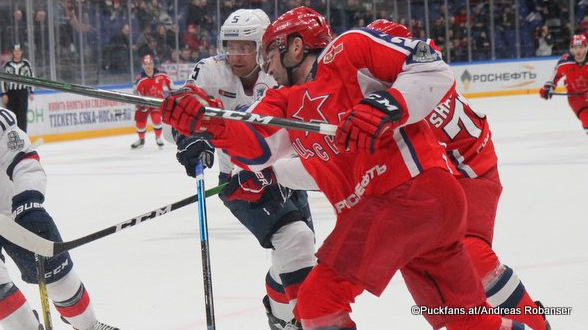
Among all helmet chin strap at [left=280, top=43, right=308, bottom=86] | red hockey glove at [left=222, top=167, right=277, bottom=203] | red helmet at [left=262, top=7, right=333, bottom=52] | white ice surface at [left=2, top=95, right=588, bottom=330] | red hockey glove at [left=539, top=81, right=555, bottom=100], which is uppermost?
red helmet at [left=262, top=7, right=333, bottom=52]

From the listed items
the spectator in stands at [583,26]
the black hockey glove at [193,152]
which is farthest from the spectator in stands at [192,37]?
the black hockey glove at [193,152]

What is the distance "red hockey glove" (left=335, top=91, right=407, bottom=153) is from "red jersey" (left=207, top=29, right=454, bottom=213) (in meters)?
0.05

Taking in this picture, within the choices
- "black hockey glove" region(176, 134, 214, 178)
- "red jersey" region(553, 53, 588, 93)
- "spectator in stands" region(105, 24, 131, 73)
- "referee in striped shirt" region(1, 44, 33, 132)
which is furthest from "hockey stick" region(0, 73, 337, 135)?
"spectator in stands" region(105, 24, 131, 73)

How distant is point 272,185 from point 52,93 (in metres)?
10.0

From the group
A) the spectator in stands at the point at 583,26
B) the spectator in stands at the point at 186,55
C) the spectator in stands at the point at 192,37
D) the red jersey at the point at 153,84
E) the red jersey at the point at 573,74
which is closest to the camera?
the red jersey at the point at 573,74

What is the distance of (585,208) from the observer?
5883 millimetres

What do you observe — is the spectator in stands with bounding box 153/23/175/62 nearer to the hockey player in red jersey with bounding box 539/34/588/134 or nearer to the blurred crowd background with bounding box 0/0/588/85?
the blurred crowd background with bounding box 0/0/588/85

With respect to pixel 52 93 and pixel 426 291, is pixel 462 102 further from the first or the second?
pixel 52 93

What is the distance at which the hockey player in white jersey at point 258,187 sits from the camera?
10.5 feet

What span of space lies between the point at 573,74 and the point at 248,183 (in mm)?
7825

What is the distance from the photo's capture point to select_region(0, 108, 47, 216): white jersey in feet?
10.6

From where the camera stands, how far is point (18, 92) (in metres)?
12.0

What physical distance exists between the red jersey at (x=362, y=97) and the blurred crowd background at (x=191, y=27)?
1081 cm

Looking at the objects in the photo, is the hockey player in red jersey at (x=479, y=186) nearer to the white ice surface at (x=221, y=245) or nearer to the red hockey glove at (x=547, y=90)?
the white ice surface at (x=221, y=245)
